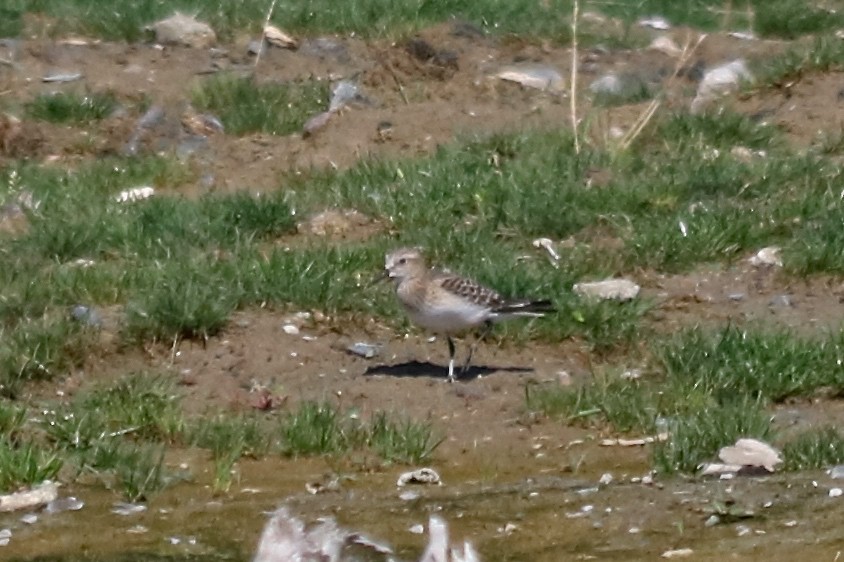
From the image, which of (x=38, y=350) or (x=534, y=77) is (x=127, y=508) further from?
(x=534, y=77)

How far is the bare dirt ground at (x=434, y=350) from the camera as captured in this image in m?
6.17

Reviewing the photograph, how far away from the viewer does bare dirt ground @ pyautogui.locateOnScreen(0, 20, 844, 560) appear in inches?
243

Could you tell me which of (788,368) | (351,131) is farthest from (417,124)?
(788,368)

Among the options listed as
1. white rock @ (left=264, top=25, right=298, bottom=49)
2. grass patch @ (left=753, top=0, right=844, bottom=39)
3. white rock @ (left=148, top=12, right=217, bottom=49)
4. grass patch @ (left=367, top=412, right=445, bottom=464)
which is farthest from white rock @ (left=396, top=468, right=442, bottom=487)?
grass patch @ (left=753, top=0, right=844, bottom=39)

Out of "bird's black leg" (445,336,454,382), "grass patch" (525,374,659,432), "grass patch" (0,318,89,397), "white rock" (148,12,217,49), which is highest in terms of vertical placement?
"grass patch" (525,374,659,432)

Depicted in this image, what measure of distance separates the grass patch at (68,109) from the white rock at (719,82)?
393 centimetres

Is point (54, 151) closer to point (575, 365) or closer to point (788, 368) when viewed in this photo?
point (575, 365)

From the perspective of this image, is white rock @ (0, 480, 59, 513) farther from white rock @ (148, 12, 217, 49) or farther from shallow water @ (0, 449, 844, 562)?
white rock @ (148, 12, 217, 49)

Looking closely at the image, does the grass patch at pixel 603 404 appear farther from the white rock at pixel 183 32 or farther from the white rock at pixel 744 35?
the white rock at pixel 744 35

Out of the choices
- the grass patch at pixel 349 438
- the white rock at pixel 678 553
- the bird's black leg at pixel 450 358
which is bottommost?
the bird's black leg at pixel 450 358

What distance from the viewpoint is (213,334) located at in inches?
327

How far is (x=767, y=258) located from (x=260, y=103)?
160 inches

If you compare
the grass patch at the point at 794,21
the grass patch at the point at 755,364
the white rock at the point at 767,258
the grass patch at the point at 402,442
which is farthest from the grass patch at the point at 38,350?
the grass patch at the point at 794,21

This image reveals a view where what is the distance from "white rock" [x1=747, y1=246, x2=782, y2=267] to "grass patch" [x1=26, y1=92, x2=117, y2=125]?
4884 mm
